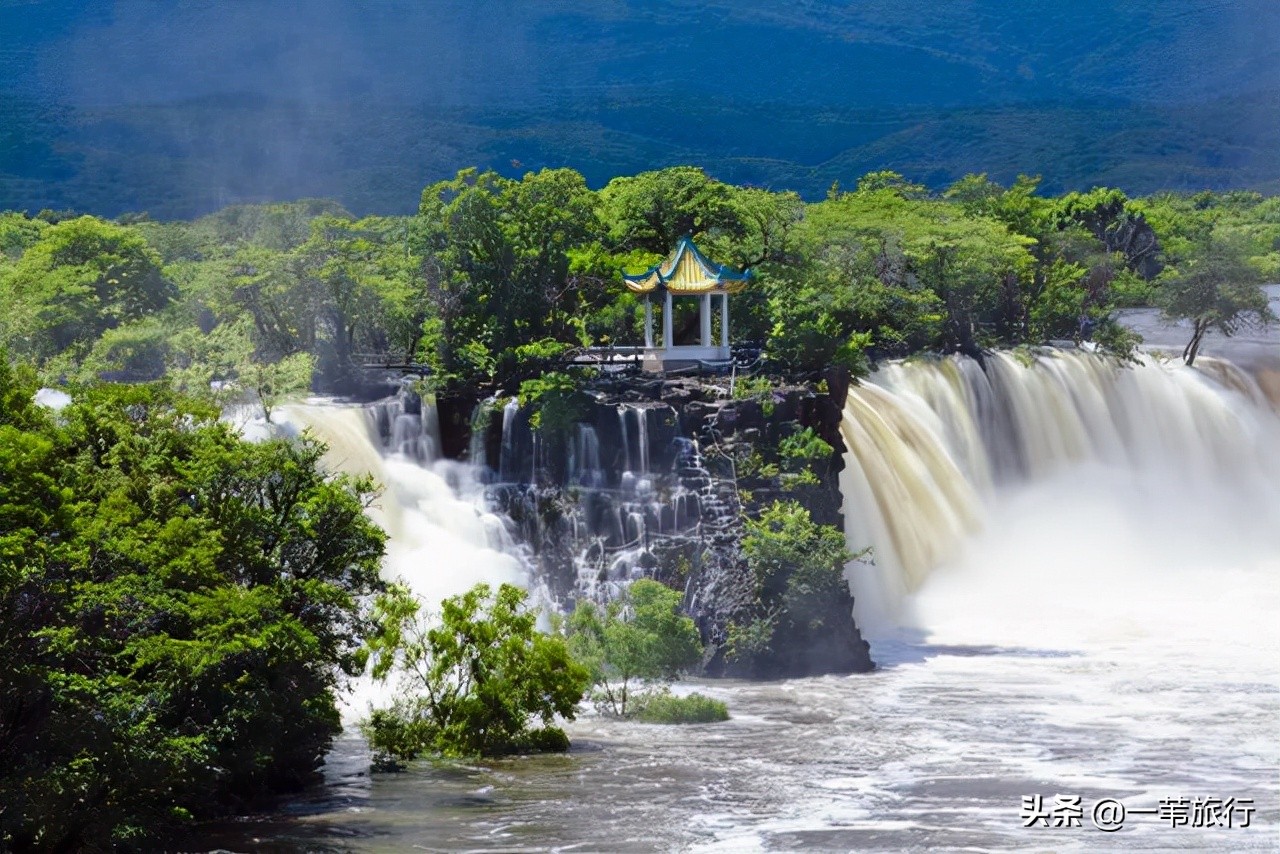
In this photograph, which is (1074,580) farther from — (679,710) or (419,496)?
(679,710)

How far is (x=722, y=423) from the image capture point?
3869cm

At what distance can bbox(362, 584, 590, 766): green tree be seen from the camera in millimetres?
27750

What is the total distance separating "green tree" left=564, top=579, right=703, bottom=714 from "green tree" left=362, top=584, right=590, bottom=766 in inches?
128

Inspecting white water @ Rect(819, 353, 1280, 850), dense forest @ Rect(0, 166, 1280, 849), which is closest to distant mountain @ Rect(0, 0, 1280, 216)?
dense forest @ Rect(0, 166, 1280, 849)

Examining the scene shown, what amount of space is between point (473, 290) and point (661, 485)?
690 cm

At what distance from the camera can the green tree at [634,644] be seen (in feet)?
104

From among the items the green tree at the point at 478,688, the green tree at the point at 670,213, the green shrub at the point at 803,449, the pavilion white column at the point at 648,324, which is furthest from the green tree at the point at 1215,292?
the green tree at the point at 478,688

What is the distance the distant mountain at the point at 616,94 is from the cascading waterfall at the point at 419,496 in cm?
6783

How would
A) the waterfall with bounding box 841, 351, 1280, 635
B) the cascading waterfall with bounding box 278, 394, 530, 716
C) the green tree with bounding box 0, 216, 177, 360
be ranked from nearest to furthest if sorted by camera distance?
the cascading waterfall with bounding box 278, 394, 530, 716 → the waterfall with bounding box 841, 351, 1280, 635 → the green tree with bounding box 0, 216, 177, 360

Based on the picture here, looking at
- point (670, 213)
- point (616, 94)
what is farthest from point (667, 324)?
point (616, 94)

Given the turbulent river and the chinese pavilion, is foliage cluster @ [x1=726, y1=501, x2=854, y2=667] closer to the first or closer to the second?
the turbulent river

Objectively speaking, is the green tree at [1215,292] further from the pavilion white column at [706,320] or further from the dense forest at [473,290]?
the pavilion white column at [706,320]

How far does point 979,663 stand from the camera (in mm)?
36906

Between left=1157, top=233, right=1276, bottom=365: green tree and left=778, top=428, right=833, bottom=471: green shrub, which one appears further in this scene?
left=1157, top=233, right=1276, bottom=365: green tree
